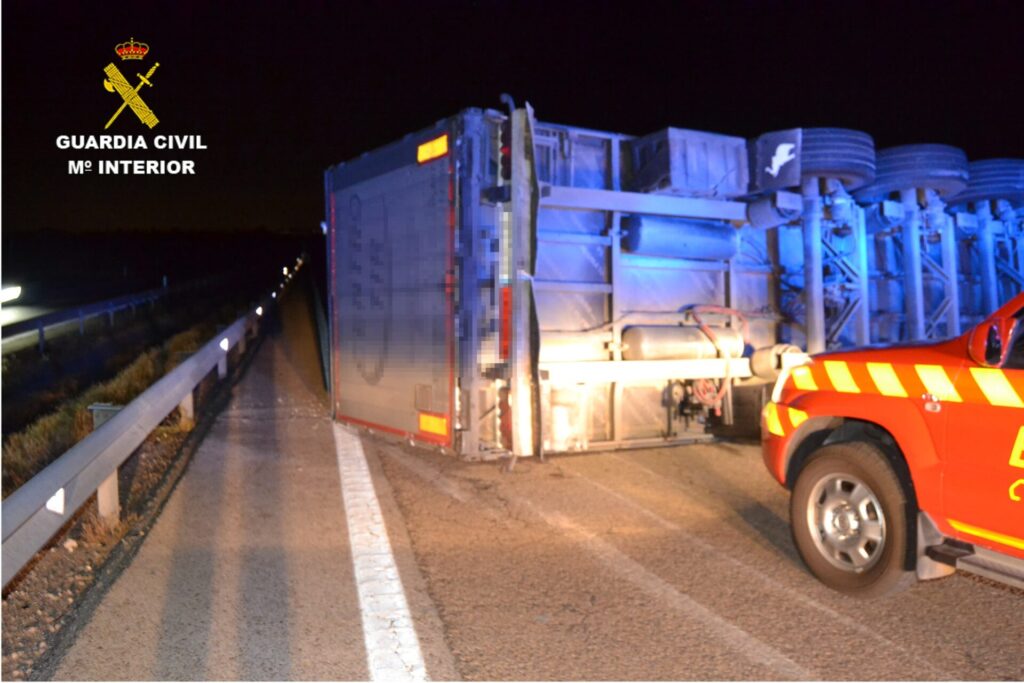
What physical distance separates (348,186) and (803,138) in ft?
14.9

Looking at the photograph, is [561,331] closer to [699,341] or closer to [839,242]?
[699,341]

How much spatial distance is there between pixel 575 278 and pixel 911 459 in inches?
154

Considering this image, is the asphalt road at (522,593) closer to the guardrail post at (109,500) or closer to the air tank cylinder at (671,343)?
the guardrail post at (109,500)

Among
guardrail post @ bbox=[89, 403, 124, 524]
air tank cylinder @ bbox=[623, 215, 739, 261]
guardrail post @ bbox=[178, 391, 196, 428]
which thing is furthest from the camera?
guardrail post @ bbox=[178, 391, 196, 428]

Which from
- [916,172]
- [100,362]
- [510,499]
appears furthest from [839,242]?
[100,362]

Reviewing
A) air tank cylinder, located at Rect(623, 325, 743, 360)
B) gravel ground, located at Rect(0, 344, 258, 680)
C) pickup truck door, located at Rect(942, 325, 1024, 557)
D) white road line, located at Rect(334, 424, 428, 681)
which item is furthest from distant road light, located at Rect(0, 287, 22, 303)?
air tank cylinder, located at Rect(623, 325, 743, 360)

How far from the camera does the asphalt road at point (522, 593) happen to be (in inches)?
135

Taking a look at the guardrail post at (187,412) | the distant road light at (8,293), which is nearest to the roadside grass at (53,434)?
the guardrail post at (187,412)

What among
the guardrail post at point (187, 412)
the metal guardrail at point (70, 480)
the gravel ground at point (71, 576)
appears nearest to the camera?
the metal guardrail at point (70, 480)

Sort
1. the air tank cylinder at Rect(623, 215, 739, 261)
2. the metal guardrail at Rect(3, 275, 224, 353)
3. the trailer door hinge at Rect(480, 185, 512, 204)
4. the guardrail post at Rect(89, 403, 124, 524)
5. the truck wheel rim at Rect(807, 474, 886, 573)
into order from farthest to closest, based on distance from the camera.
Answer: the metal guardrail at Rect(3, 275, 224, 353), the air tank cylinder at Rect(623, 215, 739, 261), the trailer door hinge at Rect(480, 185, 512, 204), the guardrail post at Rect(89, 403, 124, 524), the truck wheel rim at Rect(807, 474, 886, 573)

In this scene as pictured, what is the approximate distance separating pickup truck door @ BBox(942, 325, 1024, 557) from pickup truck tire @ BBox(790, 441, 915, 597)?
0.29m

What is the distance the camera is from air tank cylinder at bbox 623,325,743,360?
7504 millimetres

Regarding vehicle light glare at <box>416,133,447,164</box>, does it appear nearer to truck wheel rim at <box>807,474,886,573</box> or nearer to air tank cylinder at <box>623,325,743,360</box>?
air tank cylinder at <box>623,325,743,360</box>

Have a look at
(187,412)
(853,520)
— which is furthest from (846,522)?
(187,412)
